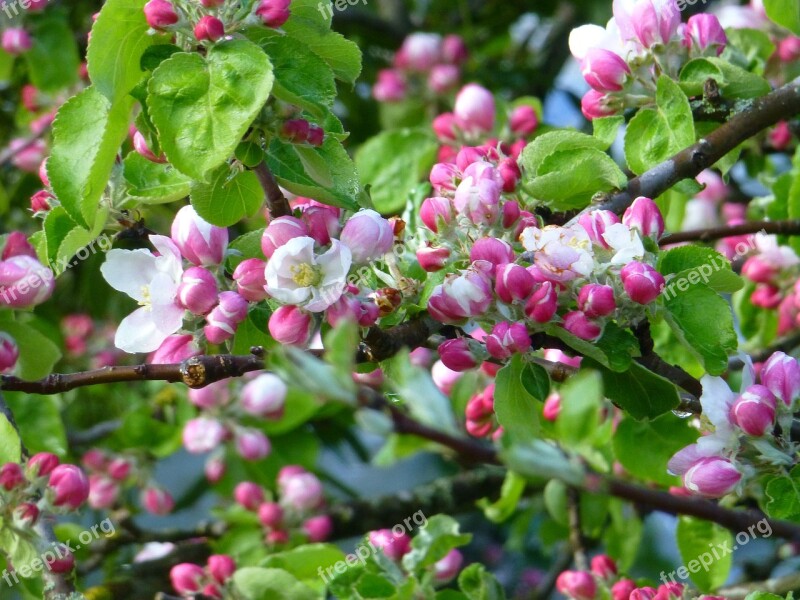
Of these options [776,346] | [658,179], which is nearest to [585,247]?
[658,179]

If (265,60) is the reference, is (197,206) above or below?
below

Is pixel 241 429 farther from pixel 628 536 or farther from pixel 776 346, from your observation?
pixel 776 346

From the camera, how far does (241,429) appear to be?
1.81 meters

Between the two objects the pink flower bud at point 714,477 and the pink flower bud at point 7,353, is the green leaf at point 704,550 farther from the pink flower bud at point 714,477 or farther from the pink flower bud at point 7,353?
the pink flower bud at point 7,353

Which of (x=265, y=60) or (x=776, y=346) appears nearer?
(x=265, y=60)

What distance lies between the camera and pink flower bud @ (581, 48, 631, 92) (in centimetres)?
102

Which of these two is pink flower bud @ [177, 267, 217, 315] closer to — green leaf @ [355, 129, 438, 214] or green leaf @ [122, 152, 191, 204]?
green leaf @ [122, 152, 191, 204]

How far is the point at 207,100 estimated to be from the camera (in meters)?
0.82

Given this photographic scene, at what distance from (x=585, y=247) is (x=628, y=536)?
35.5 inches

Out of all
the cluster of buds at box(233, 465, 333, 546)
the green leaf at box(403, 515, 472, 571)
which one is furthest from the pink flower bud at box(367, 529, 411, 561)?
the cluster of buds at box(233, 465, 333, 546)

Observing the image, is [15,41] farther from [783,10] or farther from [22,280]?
[783,10]

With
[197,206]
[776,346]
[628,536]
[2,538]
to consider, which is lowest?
[628,536]

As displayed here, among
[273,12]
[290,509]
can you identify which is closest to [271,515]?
[290,509]

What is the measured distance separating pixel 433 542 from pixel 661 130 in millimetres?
480
